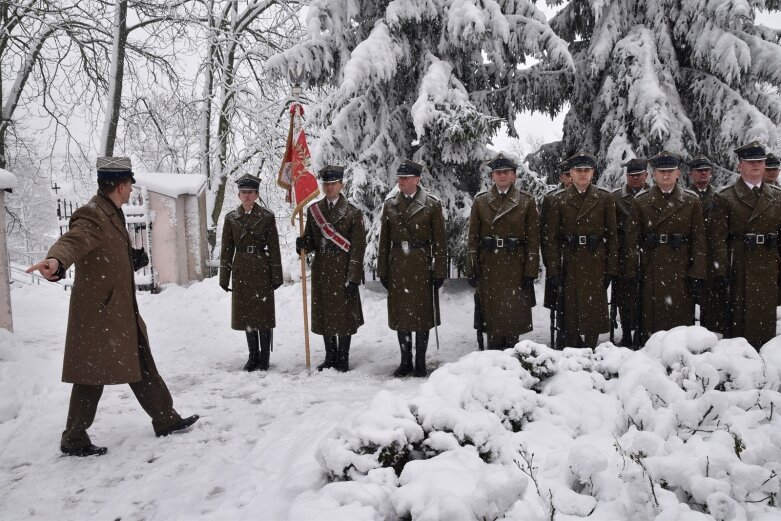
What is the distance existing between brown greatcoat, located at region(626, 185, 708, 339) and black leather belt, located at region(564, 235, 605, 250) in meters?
0.37

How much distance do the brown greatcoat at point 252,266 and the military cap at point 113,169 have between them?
2.19 m

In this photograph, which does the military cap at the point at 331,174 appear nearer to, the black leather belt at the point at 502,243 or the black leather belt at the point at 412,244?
the black leather belt at the point at 412,244

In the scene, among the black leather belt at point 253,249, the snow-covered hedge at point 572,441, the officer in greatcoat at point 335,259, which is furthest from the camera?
the black leather belt at point 253,249

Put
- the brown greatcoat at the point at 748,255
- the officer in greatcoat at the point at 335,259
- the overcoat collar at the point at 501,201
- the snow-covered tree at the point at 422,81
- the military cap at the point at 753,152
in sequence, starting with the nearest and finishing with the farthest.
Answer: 1. the military cap at the point at 753,152
2. the brown greatcoat at the point at 748,255
3. the overcoat collar at the point at 501,201
4. the officer in greatcoat at the point at 335,259
5. the snow-covered tree at the point at 422,81

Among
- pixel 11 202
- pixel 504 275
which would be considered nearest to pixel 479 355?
pixel 504 275

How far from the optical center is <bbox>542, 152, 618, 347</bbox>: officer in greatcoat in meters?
5.93

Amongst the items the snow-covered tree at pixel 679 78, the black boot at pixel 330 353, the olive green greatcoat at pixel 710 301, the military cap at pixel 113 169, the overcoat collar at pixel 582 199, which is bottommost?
the black boot at pixel 330 353

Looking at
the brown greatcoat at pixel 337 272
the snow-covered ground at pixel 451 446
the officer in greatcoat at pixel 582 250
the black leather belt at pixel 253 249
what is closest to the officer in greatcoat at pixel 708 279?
the officer in greatcoat at pixel 582 250

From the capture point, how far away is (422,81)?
8781 millimetres

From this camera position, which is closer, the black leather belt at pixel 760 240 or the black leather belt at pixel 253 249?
the black leather belt at pixel 760 240

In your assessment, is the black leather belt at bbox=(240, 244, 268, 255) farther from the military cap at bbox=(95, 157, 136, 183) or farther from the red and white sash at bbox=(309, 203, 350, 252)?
the military cap at bbox=(95, 157, 136, 183)

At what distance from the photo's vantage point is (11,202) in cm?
3609

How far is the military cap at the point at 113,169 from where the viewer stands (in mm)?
4160

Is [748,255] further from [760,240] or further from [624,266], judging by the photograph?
[624,266]
